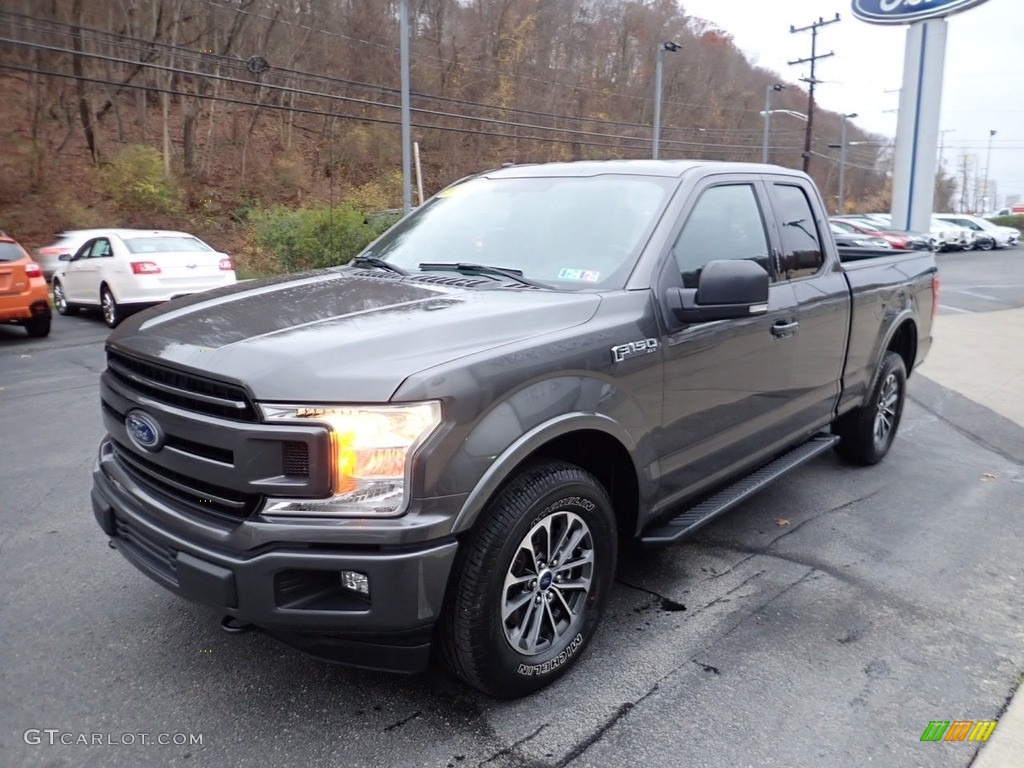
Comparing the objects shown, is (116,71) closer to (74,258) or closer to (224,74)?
(224,74)

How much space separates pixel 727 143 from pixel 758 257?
2162 inches

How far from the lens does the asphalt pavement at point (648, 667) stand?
2582 mm

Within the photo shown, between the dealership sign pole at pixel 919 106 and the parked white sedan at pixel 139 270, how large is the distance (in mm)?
12803

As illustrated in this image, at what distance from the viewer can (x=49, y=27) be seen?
1074 inches

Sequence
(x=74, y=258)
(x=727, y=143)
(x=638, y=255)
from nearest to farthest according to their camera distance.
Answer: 1. (x=638, y=255)
2. (x=74, y=258)
3. (x=727, y=143)

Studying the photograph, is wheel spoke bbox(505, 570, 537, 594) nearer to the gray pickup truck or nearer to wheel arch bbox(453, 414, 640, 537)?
the gray pickup truck

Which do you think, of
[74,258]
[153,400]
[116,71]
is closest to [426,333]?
[153,400]

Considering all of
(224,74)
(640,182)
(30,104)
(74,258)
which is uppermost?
(224,74)

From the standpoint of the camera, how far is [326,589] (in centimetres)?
239

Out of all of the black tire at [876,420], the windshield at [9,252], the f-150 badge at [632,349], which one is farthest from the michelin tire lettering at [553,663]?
the windshield at [9,252]

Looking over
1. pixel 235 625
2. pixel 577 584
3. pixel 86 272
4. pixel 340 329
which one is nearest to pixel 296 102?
pixel 86 272

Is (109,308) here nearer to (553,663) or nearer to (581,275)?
(581,275)

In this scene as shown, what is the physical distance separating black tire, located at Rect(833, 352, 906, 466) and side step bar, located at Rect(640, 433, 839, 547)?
0.74 metres

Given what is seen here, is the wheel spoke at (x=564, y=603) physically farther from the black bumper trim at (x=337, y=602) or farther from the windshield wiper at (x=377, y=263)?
the windshield wiper at (x=377, y=263)
